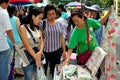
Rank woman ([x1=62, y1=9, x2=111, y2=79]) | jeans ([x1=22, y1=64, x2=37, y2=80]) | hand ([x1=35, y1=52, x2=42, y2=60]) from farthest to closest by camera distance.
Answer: jeans ([x1=22, y1=64, x2=37, y2=80]) → hand ([x1=35, y1=52, x2=42, y2=60]) → woman ([x1=62, y1=9, x2=111, y2=79])

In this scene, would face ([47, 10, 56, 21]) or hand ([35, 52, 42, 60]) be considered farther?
face ([47, 10, 56, 21])

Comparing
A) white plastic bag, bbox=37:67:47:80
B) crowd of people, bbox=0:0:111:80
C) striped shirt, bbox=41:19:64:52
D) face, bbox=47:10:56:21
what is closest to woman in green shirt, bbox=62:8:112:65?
crowd of people, bbox=0:0:111:80

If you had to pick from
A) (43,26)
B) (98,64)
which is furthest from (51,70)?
(98,64)

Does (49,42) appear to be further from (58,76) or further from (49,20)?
(58,76)

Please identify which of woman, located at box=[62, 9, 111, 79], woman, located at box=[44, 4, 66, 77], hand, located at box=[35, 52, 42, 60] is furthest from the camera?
woman, located at box=[44, 4, 66, 77]

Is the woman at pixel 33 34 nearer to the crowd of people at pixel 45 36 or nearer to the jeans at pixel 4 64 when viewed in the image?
the crowd of people at pixel 45 36

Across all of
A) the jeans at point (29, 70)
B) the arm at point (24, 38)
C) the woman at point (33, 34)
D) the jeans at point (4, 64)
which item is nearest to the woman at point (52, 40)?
the woman at point (33, 34)

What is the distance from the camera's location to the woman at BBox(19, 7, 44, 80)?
4.44m

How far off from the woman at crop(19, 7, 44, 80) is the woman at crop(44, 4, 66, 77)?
1.19 ft

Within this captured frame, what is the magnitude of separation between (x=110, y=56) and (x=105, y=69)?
6.9 inches

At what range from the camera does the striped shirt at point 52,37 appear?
16.7ft

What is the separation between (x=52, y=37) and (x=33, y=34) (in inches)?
24.0

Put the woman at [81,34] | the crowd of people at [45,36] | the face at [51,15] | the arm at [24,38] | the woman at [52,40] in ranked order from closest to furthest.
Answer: the woman at [81,34] → the crowd of people at [45,36] → the arm at [24,38] → the face at [51,15] → the woman at [52,40]

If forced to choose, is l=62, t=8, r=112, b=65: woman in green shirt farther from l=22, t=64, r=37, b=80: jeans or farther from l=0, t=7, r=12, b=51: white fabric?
l=0, t=7, r=12, b=51: white fabric
